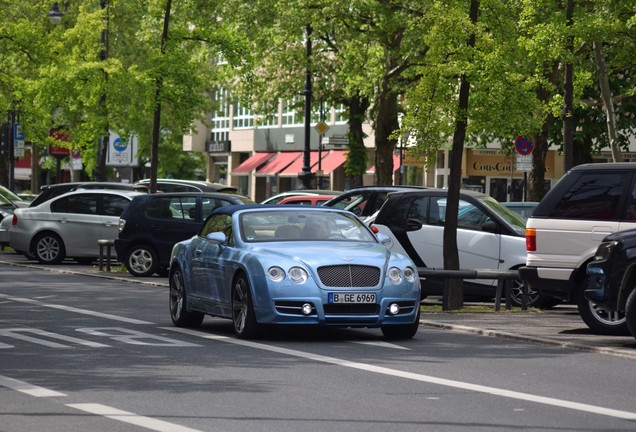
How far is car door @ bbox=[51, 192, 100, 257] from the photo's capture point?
33.9m

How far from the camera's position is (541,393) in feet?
38.9

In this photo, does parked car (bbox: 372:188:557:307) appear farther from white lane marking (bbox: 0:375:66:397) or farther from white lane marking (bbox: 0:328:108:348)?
white lane marking (bbox: 0:375:66:397)

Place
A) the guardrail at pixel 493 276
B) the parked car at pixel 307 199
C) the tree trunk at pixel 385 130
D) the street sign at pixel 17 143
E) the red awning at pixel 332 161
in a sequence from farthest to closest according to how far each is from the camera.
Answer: the red awning at pixel 332 161, the street sign at pixel 17 143, the tree trunk at pixel 385 130, the parked car at pixel 307 199, the guardrail at pixel 493 276

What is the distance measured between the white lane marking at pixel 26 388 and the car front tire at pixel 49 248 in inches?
855

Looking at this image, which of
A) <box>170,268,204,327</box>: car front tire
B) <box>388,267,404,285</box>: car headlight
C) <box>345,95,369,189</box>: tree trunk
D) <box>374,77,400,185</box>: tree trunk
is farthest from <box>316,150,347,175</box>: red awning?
<box>388,267,404,285</box>: car headlight

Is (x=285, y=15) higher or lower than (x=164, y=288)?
higher

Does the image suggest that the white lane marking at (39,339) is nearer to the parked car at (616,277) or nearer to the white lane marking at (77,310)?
the white lane marking at (77,310)

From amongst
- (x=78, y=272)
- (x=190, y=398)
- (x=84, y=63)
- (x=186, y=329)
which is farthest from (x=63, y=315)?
(x=84, y=63)

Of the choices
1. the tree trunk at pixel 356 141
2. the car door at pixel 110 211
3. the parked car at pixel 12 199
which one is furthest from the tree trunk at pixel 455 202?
the tree trunk at pixel 356 141

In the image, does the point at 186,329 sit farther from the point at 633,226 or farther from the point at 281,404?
the point at 281,404

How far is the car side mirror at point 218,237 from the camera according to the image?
17.3 m

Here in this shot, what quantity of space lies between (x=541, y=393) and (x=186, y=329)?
22.5ft


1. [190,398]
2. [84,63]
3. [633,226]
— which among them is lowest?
[190,398]

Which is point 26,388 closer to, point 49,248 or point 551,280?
point 551,280
